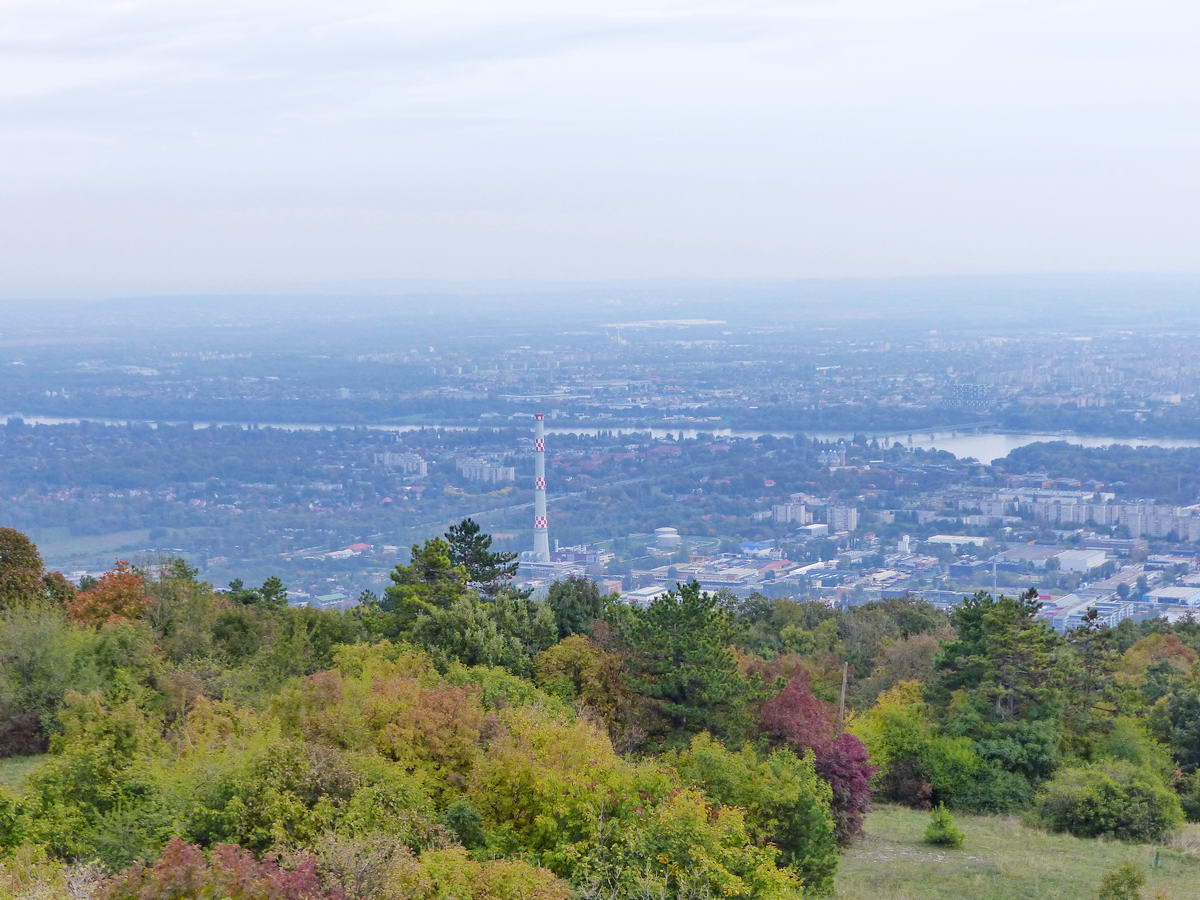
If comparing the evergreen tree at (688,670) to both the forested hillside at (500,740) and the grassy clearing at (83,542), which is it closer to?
the forested hillside at (500,740)

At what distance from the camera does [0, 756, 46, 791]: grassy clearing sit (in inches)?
736

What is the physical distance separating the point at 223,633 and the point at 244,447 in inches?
3844

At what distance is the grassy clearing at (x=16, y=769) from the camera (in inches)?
736

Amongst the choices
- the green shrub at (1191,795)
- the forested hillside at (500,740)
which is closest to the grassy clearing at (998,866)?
the forested hillside at (500,740)

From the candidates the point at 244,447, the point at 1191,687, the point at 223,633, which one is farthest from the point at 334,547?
the point at 1191,687

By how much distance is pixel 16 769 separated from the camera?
19.7m

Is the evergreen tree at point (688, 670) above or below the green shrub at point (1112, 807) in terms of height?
above

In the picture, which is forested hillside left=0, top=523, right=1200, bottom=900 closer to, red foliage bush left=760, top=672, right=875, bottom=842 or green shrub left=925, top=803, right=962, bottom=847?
red foliage bush left=760, top=672, right=875, bottom=842

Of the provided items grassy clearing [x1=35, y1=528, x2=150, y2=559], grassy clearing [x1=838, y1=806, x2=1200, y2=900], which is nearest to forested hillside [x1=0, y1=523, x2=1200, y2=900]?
grassy clearing [x1=838, y1=806, x2=1200, y2=900]

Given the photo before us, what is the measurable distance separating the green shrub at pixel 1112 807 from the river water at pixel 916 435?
10152 centimetres

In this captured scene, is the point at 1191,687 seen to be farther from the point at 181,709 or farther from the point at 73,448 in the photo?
the point at 73,448

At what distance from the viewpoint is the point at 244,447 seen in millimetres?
121750

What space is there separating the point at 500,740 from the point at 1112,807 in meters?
10.5

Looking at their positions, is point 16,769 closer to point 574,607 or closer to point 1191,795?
point 574,607
